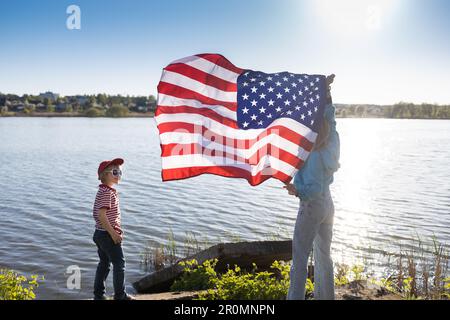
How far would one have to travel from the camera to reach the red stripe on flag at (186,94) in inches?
223

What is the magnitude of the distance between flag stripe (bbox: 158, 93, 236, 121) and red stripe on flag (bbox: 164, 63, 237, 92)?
0.79 ft

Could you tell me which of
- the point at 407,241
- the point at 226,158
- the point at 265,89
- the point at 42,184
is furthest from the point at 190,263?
the point at 42,184

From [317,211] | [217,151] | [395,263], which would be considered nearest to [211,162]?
[217,151]

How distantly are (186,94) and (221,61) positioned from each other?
57 centimetres

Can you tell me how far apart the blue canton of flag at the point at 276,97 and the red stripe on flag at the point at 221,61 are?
4.7 inches

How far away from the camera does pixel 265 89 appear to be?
5.71 metres

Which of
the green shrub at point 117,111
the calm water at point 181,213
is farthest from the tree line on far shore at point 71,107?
the calm water at point 181,213

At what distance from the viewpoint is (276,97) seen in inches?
224

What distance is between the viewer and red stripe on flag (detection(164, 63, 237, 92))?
18.6 feet

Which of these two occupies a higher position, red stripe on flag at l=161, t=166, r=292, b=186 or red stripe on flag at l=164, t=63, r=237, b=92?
red stripe on flag at l=164, t=63, r=237, b=92

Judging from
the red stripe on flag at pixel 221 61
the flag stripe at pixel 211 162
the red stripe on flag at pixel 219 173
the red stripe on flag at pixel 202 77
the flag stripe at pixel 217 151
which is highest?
the red stripe on flag at pixel 221 61

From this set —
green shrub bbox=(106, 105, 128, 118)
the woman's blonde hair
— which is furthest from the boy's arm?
green shrub bbox=(106, 105, 128, 118)

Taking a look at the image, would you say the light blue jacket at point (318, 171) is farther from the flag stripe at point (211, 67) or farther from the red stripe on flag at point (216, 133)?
the flag stripe at point (211, 67)

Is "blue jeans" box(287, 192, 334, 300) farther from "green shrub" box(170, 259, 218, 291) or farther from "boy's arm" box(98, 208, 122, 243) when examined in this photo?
"boy's arm" box(98, 208, 122, 243)
